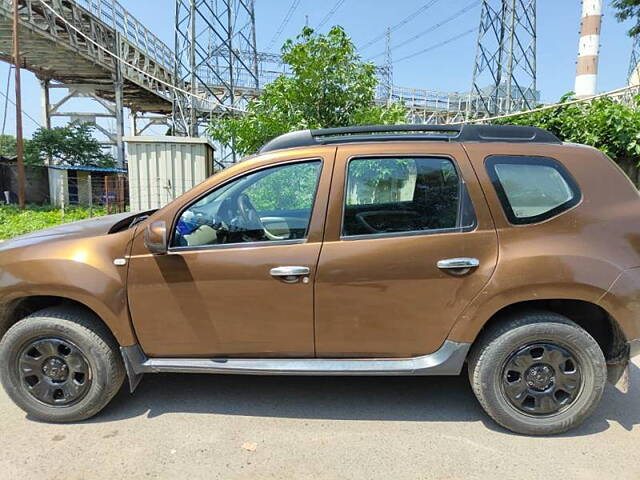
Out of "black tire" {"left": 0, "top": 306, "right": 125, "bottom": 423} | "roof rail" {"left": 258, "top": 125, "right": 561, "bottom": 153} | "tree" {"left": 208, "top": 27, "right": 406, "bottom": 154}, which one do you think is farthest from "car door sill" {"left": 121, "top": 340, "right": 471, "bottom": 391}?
"tree" {"left": 208, "top": 27, "right": 406, "bottom": 154}

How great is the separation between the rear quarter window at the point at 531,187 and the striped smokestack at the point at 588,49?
43.2 metres

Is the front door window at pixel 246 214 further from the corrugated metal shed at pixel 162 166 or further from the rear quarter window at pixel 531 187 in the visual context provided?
the corrugated metal shed at pixel 162 166

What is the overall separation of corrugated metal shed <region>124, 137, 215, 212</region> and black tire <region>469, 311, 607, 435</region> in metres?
6.77

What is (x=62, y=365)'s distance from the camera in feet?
8.71

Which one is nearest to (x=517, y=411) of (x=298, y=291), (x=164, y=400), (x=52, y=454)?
(x=298, y=291)

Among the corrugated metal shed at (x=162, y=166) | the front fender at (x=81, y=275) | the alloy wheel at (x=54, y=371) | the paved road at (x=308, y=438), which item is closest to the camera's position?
the paved road at (x=308, y=438)

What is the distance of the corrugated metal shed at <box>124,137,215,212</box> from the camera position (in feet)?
25.8

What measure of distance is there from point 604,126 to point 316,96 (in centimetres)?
439

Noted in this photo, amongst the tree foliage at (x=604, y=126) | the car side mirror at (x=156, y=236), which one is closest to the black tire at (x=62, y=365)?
the car side mirror at (x=156, y=236)

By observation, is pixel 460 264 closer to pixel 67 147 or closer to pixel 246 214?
pixel 246 214

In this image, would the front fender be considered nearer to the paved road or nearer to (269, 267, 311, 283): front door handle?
the paved road

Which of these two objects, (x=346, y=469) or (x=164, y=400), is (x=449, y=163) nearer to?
(x=346, y=469)

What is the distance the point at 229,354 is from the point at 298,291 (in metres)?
0.64

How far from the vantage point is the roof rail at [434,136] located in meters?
2.64
